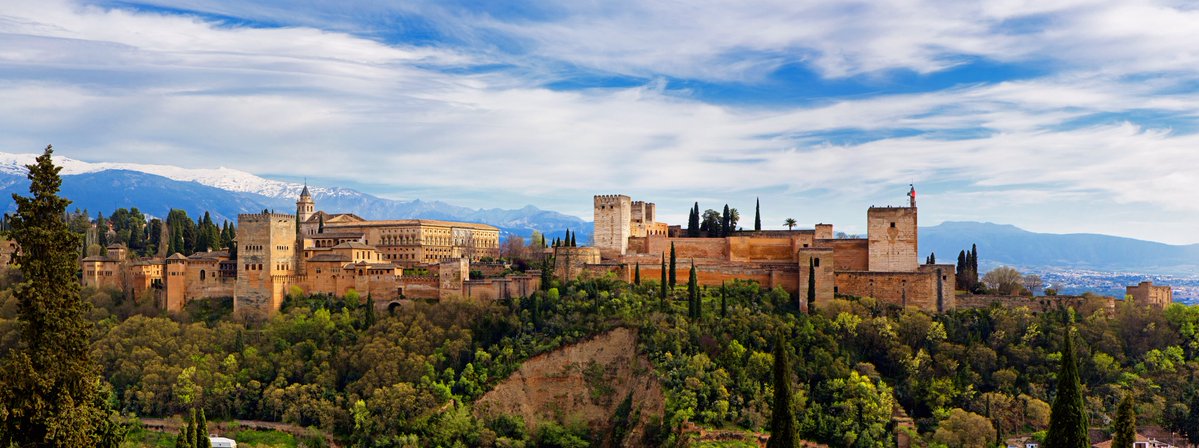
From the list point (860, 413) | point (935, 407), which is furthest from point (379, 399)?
point (935, 407)

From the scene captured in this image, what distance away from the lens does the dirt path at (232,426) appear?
155 feet

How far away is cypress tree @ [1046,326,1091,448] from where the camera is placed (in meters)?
24.9

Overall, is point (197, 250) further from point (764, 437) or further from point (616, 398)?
point (764, 437)

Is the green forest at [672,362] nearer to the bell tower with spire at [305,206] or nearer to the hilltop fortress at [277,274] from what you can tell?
the hilltop fortress at [277,274]

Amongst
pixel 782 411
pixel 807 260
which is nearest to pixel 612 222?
pixel 807 260

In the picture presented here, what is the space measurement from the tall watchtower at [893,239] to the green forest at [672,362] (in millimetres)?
2647

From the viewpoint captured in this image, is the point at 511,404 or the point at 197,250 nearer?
the point at 511,404

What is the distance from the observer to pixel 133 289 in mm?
56750

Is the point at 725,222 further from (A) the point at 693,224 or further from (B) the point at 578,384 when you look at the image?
(B) the point at 578,384

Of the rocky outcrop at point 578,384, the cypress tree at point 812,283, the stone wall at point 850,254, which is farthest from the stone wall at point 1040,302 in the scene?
the rocky outcrop at point 578,384

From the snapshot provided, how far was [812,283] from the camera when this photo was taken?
50.2 metres

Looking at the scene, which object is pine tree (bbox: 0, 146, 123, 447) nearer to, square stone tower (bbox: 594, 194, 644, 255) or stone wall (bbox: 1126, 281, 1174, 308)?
square stone tower (bbox: 594, 194, 644, 255)

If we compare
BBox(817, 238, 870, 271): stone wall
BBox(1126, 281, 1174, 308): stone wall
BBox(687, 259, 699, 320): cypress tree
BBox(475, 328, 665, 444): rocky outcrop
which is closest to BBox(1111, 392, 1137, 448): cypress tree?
BBox(475, 328, 665, 444): rocky outcrop

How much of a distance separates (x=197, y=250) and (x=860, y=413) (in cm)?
4223
